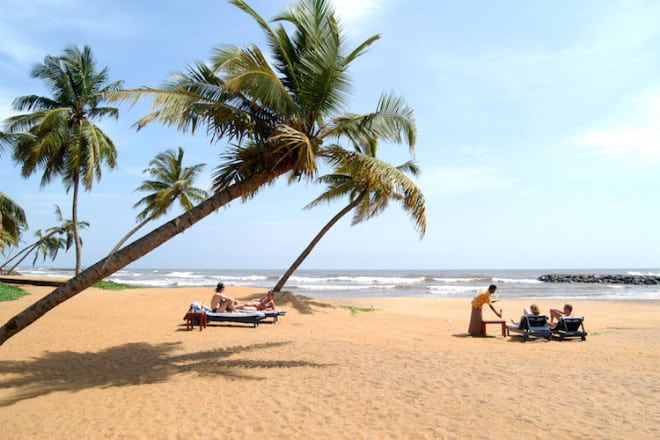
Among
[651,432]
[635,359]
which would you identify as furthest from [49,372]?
[635,359]

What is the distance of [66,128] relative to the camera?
18766 millimetres

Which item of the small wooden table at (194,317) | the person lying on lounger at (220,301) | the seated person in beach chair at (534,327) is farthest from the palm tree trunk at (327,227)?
the seated person in beach chair at (534,327)

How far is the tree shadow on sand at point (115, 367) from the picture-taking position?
615 cm

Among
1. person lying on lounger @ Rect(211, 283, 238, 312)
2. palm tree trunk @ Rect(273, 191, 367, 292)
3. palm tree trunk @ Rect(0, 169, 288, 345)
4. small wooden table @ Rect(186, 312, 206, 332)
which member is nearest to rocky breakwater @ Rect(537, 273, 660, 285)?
palm tree trunk @ Rect(273, 191, 367, 292)

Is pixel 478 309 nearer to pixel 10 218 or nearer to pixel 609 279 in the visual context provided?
pixel 10 218

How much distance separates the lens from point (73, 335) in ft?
31.5

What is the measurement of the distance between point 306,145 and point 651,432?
5.54 m

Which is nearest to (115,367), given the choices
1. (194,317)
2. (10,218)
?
(194,317)

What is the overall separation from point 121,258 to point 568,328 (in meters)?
10.1

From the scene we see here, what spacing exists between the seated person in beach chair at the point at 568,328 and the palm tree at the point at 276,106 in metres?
6.22

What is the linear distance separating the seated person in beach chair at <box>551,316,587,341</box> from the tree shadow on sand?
6927mm

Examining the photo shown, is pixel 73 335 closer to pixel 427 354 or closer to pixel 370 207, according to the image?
pixel 427 354

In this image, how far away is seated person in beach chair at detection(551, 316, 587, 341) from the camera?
10672 millimetres

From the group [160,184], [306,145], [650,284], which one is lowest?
[650,284]
